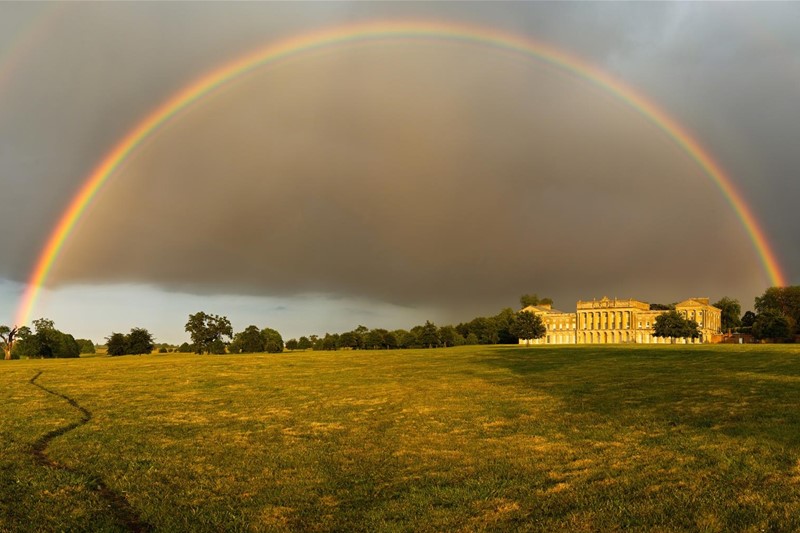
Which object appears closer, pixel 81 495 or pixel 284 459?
pixel 81 495

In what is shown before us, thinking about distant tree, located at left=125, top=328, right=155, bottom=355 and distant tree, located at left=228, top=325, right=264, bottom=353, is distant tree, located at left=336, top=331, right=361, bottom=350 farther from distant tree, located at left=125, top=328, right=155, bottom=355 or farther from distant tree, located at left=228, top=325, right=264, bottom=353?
distant tree, located at left=125, top=328, right=155, bottom=355

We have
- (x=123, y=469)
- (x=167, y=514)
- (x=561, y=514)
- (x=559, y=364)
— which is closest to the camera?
(x=561, y=514)

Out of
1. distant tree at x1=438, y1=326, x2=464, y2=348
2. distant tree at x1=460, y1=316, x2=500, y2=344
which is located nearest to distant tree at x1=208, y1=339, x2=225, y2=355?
distant tree at x1=438, y1=326, x2=464, y2=348

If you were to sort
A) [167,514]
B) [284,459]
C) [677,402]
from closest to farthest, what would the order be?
[167,514] < [284,459] < [677,402]

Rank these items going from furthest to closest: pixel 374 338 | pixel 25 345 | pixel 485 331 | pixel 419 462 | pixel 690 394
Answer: pixel 485 331 → pixel 374 338 → pixel 25 345 → pixel 690 394 → pixel 419 462

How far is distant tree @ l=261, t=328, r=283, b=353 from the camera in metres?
141

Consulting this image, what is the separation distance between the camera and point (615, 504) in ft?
33.6

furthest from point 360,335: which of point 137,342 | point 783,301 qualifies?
point 783,301

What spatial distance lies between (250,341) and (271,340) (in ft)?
18.1

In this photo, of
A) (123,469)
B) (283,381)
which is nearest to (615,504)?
(123,469)

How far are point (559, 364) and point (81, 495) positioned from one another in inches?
1694

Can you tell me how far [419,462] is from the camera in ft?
47.1

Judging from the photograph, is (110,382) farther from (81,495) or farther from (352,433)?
(81,495)

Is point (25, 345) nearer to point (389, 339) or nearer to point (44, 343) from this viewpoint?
point (44, 343)
